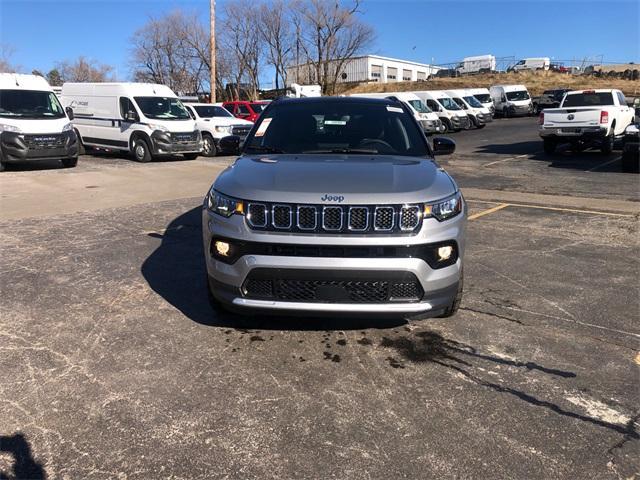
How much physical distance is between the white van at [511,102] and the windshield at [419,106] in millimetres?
14046

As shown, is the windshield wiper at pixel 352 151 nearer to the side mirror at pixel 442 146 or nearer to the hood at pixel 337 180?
the hood at pixel 337 180

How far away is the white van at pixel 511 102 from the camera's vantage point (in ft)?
Answer: 124

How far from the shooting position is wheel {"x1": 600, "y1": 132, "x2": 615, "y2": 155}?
16114mm

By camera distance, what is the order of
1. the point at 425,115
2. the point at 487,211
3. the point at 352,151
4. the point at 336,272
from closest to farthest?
the point at 336,272
the point at 352,151
the point at 487,211
the point at 425,115

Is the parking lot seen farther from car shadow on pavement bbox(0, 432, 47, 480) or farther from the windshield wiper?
the windshield wiper

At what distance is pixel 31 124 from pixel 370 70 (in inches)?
2602

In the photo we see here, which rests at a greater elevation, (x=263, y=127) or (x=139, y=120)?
(x=139, y=120)

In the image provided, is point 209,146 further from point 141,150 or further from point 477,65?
point 477,65

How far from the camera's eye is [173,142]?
1612cm

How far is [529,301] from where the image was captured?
4637mm

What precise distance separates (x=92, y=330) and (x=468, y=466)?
113 inches

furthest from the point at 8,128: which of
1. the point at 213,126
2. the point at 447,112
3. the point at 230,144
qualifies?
the point at 447,112

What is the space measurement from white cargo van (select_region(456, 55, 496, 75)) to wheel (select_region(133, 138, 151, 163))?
6401 cm

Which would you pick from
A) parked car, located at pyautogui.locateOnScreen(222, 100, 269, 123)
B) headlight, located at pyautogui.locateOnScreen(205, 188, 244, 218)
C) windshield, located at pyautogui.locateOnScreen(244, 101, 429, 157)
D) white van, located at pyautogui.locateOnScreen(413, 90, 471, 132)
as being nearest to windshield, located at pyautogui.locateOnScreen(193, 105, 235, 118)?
parked car, located at pyautogui.locateOnScreen(222, 100, 269, 123)
